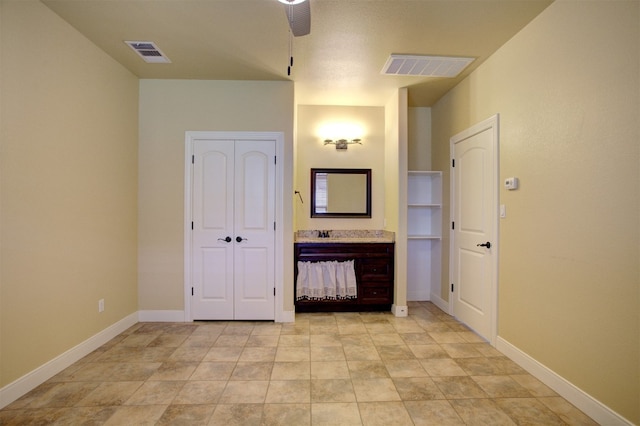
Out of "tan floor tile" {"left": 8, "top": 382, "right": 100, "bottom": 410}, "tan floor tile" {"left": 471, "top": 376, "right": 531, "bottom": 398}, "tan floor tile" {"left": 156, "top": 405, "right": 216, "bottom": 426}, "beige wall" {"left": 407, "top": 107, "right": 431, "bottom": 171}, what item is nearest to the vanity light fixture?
"beige wall" {"left": 407, "top": 107, "right": 431, "bottom": 171}

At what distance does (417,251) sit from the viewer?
4.46m

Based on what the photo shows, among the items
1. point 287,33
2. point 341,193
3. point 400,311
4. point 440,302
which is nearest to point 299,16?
point 287,33

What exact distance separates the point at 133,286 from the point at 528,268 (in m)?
3.94

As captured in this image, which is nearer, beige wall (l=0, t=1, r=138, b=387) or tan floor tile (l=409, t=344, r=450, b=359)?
beige wall (l=0, t=1, r=138, b=387)

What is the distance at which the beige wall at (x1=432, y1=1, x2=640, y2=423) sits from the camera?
5.75ft

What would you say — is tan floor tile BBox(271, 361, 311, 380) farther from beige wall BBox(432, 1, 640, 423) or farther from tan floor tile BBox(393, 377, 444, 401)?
beige wall BBox(432, 1, 640, 423)

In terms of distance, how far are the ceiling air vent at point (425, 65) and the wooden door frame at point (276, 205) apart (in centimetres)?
140

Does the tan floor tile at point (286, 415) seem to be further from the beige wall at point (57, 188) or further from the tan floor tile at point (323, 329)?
the beige wall at point (57, 188)

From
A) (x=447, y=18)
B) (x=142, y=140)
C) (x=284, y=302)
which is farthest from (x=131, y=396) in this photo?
(x=447, y=18)

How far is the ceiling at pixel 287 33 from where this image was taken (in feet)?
7.56

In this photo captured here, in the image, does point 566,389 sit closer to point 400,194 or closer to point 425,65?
point 400,194

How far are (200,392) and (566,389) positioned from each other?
2.55 m

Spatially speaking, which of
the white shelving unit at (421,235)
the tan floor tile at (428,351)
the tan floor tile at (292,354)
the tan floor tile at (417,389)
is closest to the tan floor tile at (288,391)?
the tan floor tile at (292,354)

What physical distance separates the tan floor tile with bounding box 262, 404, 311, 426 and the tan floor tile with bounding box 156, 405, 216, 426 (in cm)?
36
